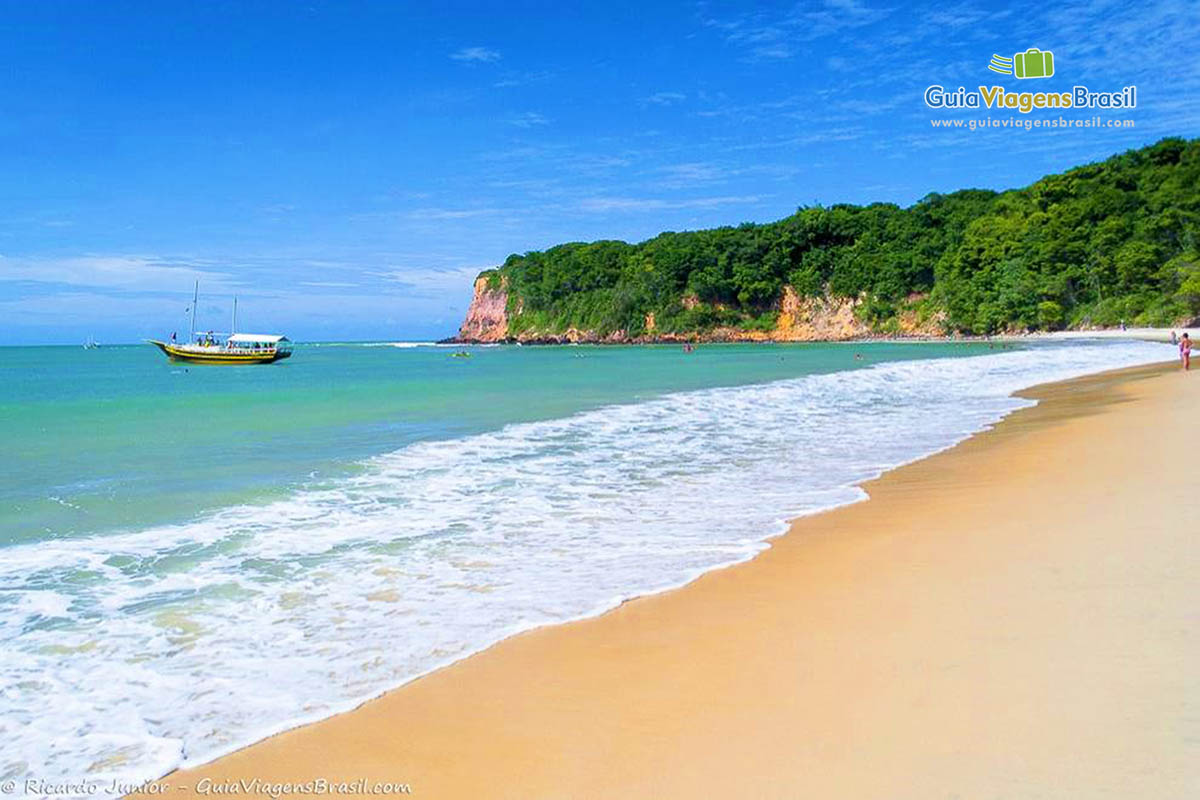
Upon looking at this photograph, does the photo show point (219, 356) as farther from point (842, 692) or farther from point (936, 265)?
point (936, 265)

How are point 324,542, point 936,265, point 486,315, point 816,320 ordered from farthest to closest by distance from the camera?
1. point 486,315
2. point 816,320
3. point 936,265
4. point 324,542

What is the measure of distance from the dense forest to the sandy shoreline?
6352 cm

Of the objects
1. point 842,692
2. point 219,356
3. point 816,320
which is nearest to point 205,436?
point 842,692

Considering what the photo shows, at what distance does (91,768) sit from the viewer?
281 centimetres

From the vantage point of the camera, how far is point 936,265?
8956 cm

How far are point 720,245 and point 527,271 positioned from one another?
120 ft

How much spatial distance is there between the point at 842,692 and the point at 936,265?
315 feet

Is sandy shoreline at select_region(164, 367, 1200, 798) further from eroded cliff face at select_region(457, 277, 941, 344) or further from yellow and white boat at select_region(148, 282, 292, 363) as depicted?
eroded cliff face at select_region(457, 277, 941, 344)

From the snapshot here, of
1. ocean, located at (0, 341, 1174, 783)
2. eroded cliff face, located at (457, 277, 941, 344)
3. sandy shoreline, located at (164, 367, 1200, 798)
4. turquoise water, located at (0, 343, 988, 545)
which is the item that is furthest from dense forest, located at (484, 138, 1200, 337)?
sandy shoreline, located at (164, 367, 1200, 798)

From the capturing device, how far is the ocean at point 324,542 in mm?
3344

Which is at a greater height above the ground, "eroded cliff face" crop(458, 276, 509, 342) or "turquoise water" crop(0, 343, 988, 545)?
"eroded cliff face" crop(458, 276, 509, 342)

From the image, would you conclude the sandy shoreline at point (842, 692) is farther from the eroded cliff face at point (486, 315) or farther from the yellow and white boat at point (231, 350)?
the eroded cliff face at point (486, 315)

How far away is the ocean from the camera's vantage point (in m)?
3.34

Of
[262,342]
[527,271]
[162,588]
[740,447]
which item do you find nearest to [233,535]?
[162,588]
